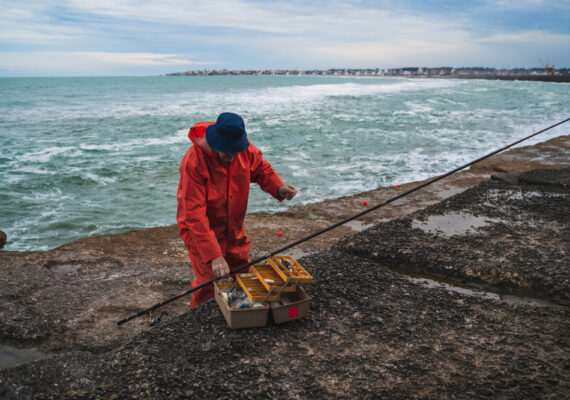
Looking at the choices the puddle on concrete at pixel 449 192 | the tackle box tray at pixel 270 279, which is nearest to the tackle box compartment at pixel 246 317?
the tackle box tray at pixel 270 279

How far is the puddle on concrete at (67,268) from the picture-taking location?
19.5 feet

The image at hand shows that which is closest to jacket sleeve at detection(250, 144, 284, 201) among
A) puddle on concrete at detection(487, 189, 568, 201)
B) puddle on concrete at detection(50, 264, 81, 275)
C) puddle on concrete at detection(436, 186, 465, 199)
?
puddle on concrete at detection(487, 189, 568, 201)

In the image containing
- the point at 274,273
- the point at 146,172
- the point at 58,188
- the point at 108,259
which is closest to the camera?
the point at 274,273

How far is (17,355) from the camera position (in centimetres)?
368

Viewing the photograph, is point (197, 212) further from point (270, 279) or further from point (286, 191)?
point (286, 191)

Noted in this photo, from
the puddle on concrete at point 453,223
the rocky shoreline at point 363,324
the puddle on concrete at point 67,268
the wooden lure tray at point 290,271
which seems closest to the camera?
the rocky shoreline at point 363,324

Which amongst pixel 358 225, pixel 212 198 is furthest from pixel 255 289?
pixel 358 225

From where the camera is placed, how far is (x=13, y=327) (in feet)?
12.9

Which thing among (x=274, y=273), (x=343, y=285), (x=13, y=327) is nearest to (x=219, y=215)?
(x=274, y=273)

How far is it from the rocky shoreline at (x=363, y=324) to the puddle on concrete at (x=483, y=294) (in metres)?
0.02

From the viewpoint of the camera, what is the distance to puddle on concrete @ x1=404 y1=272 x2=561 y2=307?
10.8ft

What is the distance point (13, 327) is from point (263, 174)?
114 inches

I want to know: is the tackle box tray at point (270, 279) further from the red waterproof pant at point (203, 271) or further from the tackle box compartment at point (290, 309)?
the red waterproof pant at point (203, 271)

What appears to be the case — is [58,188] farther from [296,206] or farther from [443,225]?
[443,225]
